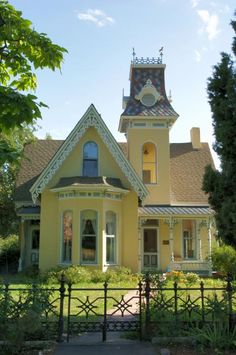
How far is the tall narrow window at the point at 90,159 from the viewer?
21.0 metres

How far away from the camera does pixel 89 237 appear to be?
19.8m

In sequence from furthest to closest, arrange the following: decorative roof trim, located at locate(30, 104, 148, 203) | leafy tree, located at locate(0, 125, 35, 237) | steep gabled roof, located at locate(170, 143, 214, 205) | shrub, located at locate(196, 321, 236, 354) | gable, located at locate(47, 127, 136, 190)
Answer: leafy tree, located at locate(0, 125, 35, 237) < steep gabled roof, located at locate(170, 143, 214, 205) < gable, located at locate(47, 127, 136, 190) < decorative roof trim, located at locate(30, 104, 148, 203) < shrub, located at locate(196, 321, 236, 354)

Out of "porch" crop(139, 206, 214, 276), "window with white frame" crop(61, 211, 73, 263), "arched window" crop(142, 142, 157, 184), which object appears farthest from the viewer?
"arched window" crop(142, 142, 157, 184)

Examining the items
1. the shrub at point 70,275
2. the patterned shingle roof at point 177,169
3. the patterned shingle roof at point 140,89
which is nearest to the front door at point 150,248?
the patterned shingle roof at point 177,169

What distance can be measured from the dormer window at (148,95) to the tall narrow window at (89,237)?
861 cm

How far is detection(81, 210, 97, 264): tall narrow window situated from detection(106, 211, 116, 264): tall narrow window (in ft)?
2.37

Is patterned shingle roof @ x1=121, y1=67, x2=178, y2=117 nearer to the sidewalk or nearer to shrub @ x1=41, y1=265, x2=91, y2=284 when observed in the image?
shrub @ x1=41, y1=265, x2=91, y2=284

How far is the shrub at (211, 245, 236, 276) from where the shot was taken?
19.0 meters

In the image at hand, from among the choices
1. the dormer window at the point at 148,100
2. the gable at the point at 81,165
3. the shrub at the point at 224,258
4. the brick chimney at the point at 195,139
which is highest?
the dormer window at the point at 148,100

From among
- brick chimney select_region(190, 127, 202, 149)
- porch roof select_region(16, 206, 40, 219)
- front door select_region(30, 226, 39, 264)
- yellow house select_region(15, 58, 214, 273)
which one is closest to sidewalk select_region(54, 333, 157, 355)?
yellow house select_region(15, 58, 214, 273)

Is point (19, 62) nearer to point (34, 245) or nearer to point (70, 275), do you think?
point (70, 275)

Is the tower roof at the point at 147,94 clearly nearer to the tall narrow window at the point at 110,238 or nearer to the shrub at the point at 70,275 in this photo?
the tall narrow window at the point at 110,238

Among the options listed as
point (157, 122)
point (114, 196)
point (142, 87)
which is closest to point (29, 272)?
point (114, 196)

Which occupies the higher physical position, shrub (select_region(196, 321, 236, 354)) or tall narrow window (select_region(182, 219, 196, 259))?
tall narrow window (select_region(182, 219, 196, 259))
